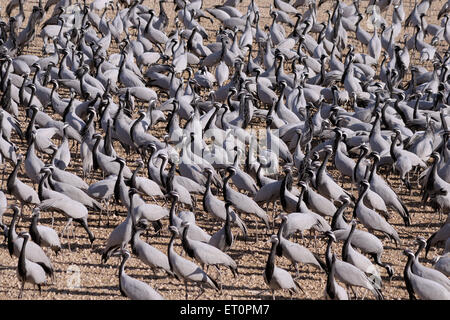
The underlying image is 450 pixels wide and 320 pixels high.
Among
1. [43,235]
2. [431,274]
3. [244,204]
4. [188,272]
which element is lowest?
[244,204]

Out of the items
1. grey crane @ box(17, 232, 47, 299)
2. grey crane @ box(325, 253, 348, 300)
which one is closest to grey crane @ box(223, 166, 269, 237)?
grey crane @ box(325, 253, 348, 300)

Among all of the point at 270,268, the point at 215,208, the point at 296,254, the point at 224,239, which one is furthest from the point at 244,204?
the point at 270,268

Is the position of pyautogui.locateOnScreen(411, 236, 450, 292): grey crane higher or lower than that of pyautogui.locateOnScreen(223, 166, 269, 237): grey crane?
higher

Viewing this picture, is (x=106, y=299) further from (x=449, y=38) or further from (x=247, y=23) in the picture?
(x=449, y=38)

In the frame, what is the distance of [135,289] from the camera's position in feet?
35.4

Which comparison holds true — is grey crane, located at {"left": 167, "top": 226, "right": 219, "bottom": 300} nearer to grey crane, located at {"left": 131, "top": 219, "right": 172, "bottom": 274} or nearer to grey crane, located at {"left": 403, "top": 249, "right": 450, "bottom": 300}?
grey crane, located at {"left": 131, "top": 219, "right": 172, "bottom": 274}

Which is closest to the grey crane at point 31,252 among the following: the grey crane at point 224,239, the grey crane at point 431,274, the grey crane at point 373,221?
the grey crane at point 224,239

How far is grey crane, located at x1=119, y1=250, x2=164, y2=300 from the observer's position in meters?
10.7

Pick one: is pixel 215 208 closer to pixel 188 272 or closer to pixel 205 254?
pixel 205 254

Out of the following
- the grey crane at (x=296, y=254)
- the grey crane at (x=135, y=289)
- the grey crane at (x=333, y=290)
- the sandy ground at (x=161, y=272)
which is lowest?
the sandy ground at (x=161, y=272)

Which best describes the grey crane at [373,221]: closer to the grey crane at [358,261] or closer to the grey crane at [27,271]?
the grey crane at [358,261]

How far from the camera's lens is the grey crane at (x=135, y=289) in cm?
1070

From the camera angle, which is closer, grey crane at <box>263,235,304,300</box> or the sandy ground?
grey crane at <box>263,235,304,300</box>
